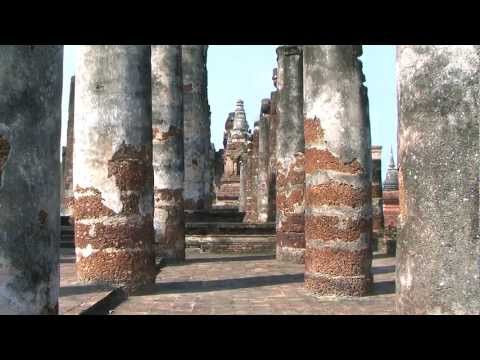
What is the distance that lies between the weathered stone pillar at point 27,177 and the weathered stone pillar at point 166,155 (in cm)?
798

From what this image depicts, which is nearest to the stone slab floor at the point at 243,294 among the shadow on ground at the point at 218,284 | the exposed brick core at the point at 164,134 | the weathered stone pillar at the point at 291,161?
the shadow on ground at the point at 218,284

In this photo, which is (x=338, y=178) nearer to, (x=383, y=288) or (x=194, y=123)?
(x=383, y=288)

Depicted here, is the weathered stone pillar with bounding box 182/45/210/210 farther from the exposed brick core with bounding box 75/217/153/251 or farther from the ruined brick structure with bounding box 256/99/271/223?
the exposed brick core with bounding box 75/217/153/251

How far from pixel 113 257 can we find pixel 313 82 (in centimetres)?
327

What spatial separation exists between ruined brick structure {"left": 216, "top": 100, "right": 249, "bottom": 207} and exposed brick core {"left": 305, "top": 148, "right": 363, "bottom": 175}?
24358mm

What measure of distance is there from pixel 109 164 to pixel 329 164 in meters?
2.68

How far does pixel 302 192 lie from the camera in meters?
10.7

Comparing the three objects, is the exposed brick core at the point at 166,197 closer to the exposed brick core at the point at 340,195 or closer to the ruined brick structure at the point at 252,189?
the exposed brick core at the point at 340,195

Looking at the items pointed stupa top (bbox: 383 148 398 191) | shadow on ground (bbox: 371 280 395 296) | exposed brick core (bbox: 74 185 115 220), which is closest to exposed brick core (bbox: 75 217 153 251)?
exposed brick core (bbox: 74 185 115 220)

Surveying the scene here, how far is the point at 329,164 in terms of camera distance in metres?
6.80

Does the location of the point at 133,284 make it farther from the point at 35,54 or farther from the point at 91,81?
the point at 35,54

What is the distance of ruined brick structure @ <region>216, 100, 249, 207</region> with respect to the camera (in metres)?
32.8

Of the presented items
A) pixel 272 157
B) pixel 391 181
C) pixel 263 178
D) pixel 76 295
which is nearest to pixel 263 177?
pixel 263 178
